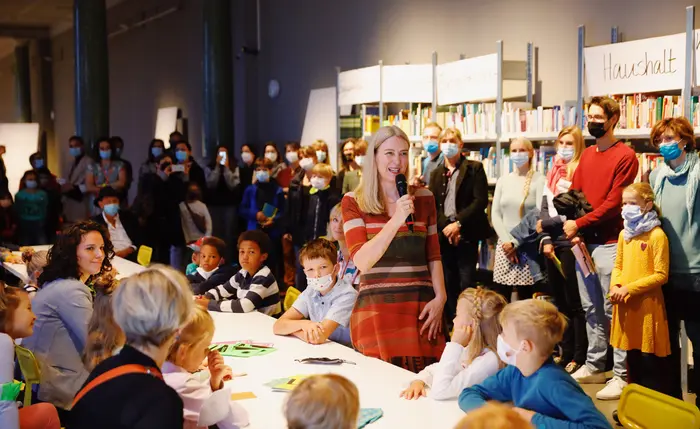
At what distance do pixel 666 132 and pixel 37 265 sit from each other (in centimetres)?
379

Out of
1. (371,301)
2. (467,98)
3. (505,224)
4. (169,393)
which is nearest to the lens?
(169,393)

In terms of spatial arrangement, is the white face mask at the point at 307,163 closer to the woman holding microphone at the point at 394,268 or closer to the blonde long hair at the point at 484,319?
the woman holding microphone at the point at 394,268

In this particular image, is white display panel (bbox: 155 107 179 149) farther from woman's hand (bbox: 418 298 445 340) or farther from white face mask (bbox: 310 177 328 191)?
woman's hand (bbox: 418 298 445 340)

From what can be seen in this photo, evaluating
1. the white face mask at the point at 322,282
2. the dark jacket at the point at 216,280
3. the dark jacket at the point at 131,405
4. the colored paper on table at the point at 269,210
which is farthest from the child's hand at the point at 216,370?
the colored paper on table at the point at 269,210

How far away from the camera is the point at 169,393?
2.13 meters

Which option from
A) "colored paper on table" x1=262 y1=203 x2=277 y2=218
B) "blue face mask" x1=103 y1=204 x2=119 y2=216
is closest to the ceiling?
"colored paper on table" x1=262 y1=203 x2=277 y2=218

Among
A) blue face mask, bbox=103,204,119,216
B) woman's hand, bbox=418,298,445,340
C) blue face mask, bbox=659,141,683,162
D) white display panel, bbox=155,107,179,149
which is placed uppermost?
white display panel, bbox=155,107,179,149

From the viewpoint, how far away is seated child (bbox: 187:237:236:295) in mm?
5168

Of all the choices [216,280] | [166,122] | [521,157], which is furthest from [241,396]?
[166,122]

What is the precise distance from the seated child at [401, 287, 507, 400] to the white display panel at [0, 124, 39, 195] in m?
11.5

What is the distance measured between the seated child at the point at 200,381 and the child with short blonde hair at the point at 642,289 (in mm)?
2527

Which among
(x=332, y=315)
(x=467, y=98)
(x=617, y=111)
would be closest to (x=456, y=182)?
(x=467, y=98)

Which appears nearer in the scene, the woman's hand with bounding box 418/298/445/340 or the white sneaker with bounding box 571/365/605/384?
the woman's hand with bounding box 418/298/445/340

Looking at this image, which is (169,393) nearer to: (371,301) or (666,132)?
(371,301)
